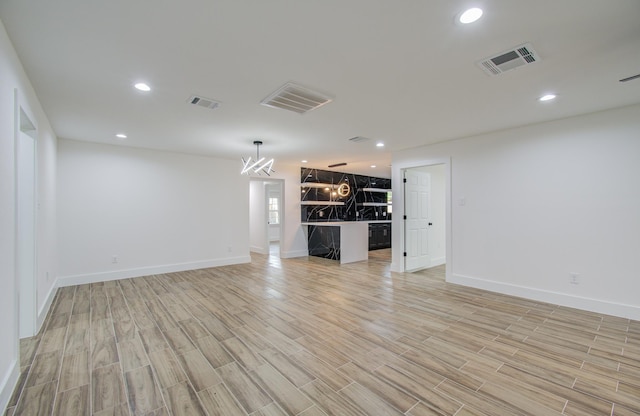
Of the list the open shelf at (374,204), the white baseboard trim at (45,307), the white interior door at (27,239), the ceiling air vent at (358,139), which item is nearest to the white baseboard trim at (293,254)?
the open shelf at (374,204)

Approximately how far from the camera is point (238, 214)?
6480 mm

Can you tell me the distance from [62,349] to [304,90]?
3326 mm

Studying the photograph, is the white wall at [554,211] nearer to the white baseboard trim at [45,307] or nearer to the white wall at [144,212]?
the white wall at [144,212]

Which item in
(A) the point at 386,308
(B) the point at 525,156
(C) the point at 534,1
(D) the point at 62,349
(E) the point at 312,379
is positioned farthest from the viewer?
(B) the point at 525,156

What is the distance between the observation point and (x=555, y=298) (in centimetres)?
364

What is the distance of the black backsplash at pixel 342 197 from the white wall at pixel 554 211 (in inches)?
157

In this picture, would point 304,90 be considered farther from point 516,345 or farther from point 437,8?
point 516,345

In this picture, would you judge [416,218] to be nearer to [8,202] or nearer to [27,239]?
[8,202]

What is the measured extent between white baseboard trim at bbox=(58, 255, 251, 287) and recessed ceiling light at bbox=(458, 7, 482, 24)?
5937 mm

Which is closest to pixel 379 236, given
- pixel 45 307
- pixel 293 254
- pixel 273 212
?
pixel 293 254

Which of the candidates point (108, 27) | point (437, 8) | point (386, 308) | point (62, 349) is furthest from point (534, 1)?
point (62, 349)

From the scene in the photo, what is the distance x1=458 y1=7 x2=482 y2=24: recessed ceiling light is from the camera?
164cm

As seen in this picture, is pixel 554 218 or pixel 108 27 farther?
pixel 554 218

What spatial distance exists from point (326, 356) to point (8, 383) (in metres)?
2.21
